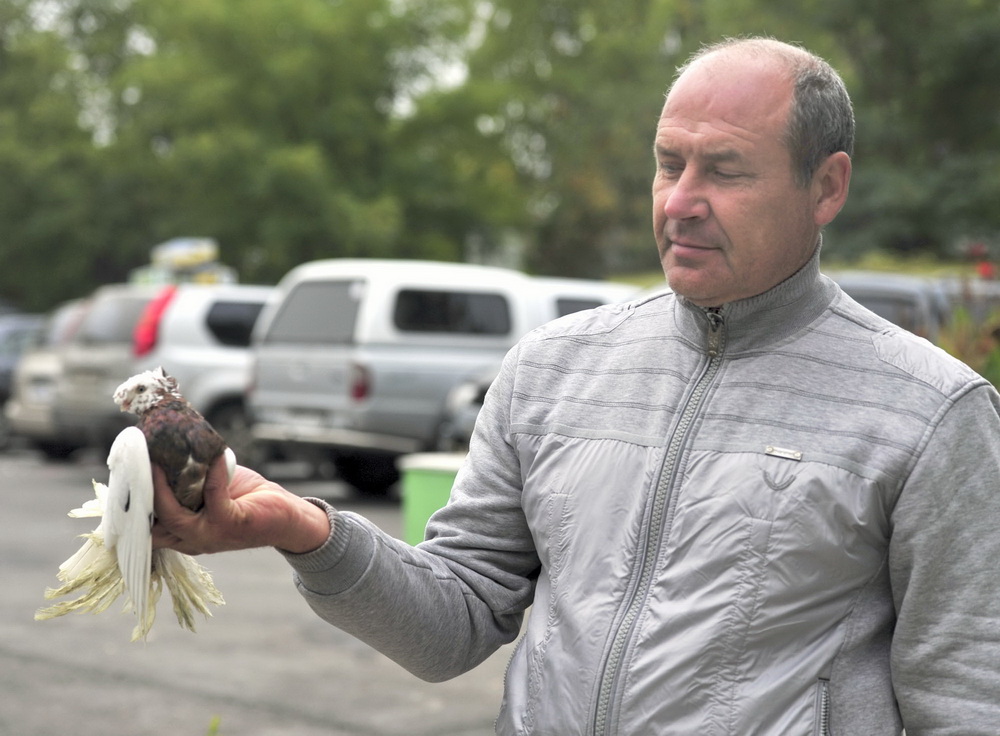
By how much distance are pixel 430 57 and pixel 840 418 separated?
1035 inches

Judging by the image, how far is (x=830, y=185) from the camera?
6.95 ft

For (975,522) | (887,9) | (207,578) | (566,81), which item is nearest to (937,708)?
(975,522)

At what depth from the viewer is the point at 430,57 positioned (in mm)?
27500

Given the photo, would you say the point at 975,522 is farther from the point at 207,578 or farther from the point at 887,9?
the point at 887,9

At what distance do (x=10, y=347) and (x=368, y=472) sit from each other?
9.08 m

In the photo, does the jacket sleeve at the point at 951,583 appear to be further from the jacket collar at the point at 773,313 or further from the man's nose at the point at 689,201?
the man's nose at the point at 689,201

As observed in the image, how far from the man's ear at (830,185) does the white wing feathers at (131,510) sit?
1012mm

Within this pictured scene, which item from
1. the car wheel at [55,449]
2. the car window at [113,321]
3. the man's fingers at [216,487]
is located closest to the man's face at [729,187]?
the man's fingers at [216,487]

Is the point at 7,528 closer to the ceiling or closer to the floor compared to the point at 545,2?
closer to the floor

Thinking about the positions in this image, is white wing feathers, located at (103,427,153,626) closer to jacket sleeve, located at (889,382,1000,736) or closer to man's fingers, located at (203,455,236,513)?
man's fingers, located at (203,455,236,513)

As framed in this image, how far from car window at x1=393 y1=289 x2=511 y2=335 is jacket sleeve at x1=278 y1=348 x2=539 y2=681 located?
1099 cm

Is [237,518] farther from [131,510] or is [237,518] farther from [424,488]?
[424,488]

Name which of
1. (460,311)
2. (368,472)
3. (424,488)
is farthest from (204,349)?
(424,488)

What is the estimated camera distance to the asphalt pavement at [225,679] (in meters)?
5.96
